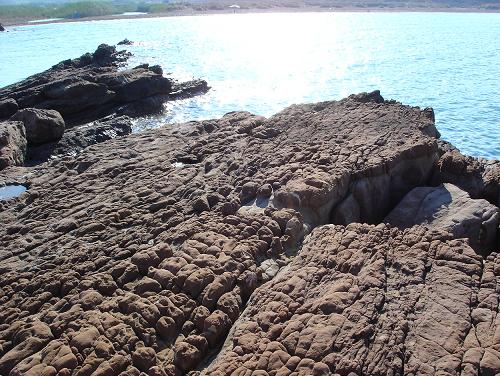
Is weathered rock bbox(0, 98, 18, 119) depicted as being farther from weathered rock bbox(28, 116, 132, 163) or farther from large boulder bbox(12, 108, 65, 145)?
large boulder bbox(12, 108, 65, 145)

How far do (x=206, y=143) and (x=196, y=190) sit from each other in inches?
86.6

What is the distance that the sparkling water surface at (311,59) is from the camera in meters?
20.9

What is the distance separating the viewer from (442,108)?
2048 cm

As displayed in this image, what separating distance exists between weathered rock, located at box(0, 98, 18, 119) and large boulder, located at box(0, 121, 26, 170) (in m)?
3.69

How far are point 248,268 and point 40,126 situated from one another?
9.92m

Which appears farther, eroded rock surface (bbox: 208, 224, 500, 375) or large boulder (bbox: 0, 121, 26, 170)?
large boulder (bbox: 0, 121, 26, 170)

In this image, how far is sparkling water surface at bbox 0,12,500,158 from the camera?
2092cm

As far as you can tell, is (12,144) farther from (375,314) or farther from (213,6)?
(213,6)

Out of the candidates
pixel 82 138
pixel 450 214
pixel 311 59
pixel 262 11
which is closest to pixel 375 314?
pixel 450 214

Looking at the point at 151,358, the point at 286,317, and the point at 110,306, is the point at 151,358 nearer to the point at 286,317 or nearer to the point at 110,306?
the point at 110,306

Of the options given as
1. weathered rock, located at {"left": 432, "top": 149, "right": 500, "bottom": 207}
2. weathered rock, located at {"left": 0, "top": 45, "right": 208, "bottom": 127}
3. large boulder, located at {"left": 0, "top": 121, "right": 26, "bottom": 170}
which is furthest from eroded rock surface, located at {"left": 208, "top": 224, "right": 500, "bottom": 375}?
weathered rock, located at {"left": 0, "top": 45, "right": 208, "bottom": 127}

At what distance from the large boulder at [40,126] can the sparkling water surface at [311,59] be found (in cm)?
451

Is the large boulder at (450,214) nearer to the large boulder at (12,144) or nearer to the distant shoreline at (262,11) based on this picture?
the large boulder at (12,144)

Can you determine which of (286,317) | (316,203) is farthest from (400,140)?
(286,317)
